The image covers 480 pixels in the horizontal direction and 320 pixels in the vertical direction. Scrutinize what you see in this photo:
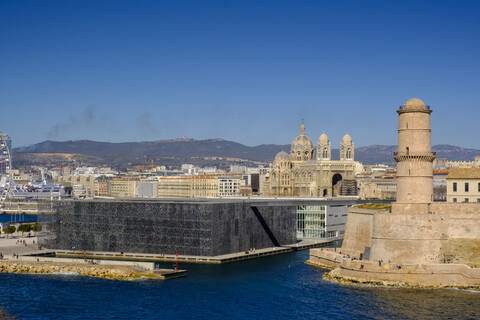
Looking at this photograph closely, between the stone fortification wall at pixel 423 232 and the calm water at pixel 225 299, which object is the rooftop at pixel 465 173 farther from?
the calm water at pixel 225 299

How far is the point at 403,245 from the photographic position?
Answer: 65.2 m

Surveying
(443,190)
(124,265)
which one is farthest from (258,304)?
(443,190)

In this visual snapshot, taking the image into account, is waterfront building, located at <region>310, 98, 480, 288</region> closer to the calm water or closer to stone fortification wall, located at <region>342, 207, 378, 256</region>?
the calm water

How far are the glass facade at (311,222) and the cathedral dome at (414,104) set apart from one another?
3740 cm

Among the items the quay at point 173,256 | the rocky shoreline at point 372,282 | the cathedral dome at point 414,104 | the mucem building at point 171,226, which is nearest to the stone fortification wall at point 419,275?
the rocky shoreline at point 372,282

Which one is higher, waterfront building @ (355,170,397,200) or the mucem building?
waterfront building @ (355,170,397,200)

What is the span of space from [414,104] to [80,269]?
3668cm

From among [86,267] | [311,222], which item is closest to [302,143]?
[311,222]

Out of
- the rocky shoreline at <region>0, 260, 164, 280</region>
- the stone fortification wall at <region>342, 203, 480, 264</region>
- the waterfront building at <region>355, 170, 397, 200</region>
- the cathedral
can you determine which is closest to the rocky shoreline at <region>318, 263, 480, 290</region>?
the stone fortification wall at <region>342, 203, 480, 264</region>

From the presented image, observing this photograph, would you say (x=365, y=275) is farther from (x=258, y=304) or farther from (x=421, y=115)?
(x=421, y=115)

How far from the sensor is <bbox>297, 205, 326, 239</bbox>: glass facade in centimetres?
10331

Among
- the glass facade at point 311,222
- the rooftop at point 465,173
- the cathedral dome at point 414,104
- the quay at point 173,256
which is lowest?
the quay at point 173,256

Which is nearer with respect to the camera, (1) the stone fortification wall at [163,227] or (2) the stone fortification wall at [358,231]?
(2) the stone fortification wall at [358,231]

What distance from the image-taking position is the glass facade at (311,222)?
103312 millimetres
